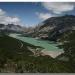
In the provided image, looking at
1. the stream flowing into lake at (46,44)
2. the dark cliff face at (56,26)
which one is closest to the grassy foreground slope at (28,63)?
the stream flowing into lake at (46,44)

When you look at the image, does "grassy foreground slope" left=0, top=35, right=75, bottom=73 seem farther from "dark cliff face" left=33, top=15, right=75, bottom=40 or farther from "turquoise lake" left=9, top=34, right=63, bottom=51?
"dark cliff face" left=33, top=15, right=75, bottom=40

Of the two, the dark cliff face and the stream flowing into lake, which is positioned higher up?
the dark cliff face

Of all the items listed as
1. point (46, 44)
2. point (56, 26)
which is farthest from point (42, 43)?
point (56, 26)

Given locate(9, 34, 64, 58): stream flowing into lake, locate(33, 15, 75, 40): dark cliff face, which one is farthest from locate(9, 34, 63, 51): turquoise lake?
locate(33, 15, 75, 40): dark cliff face

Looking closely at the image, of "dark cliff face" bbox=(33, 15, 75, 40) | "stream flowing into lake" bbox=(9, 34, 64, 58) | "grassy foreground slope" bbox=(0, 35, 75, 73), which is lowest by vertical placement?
"grassy foreground slope" bbox=(0, 35, 75, 73)

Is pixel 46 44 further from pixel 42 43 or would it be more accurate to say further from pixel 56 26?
pixel 56 26

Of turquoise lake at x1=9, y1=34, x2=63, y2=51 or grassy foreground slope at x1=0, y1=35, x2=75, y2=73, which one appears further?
turquoise lake at x1=9, y1=34, x2=63, y2=51

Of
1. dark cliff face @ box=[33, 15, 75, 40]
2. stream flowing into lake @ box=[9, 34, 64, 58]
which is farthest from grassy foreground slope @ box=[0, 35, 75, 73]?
dark cliff face @ box=[33, 15, 75, 40]

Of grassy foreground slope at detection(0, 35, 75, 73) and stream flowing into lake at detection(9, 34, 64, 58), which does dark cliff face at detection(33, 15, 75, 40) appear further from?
grassy foreground slope at detection(0, 35, 75, 73)
